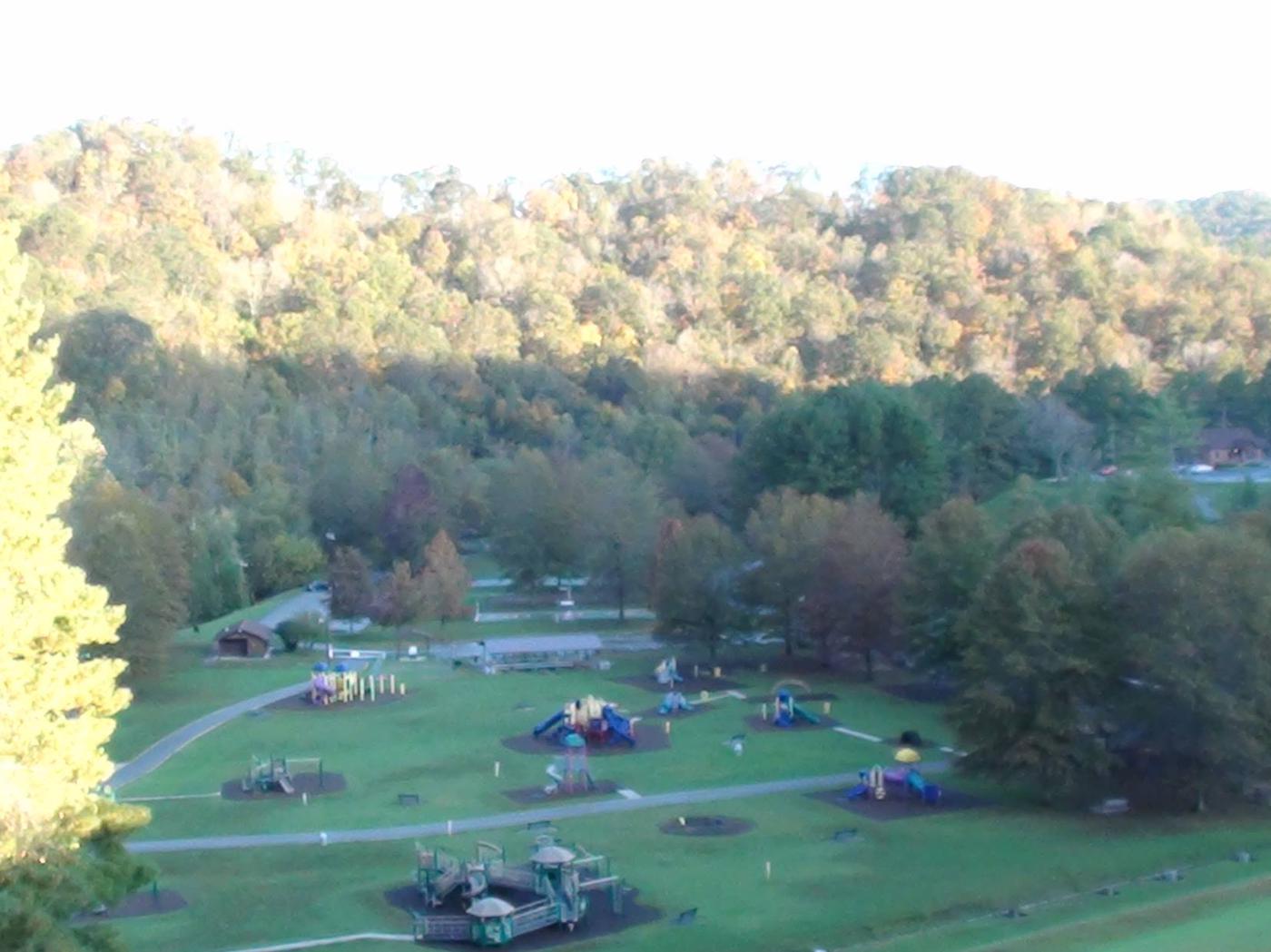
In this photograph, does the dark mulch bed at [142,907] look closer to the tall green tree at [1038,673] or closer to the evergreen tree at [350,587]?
the tall green tree at [1038,673]

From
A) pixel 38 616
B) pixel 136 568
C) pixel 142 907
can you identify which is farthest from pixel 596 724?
pixel 38 616

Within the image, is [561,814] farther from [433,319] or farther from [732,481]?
[433,319]

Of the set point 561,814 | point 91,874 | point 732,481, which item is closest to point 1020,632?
point 561,814

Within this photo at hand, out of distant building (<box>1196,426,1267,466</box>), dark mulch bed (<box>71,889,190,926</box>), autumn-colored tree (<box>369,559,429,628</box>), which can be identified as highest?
distant building (<box>1196,426,1267,466</box>)

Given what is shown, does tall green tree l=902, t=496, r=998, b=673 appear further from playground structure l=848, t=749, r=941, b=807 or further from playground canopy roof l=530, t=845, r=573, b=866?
playground canopy roof l=530, t=845, r=573, b=866

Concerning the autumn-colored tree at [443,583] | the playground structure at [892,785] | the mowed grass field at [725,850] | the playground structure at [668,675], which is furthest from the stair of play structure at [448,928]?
the autumn-colored tree at [443,583]

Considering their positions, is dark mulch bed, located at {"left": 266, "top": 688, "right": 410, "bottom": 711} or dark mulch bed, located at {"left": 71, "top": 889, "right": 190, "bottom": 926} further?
dark mulch bed, located at {"left": 266, "top": 688, "right": 410, "bottom": 711}

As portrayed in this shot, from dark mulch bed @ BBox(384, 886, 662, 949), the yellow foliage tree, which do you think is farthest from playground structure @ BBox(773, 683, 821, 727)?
the yellow foliage tree
